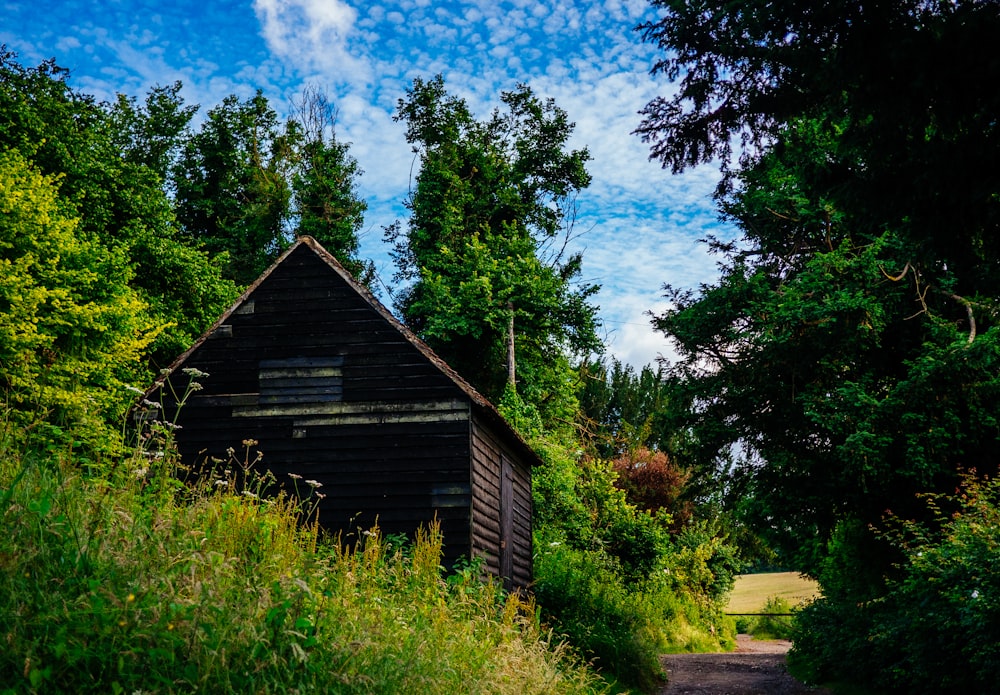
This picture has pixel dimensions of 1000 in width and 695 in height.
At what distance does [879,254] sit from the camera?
2094 centimetres

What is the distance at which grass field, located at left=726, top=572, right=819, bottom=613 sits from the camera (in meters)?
49.4

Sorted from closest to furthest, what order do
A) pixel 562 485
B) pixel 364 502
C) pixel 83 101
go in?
pixel 364 502
pixel 562 485
pixel 83 101

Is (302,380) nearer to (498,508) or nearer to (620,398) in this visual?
(498,508)

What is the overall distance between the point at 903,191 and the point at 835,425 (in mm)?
12643

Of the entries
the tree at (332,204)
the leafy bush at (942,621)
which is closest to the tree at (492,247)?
the tree at (332,204)

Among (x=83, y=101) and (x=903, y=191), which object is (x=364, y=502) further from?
(x=83, y=101)

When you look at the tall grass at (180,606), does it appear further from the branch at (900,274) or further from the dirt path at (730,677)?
the branch at (900,274)

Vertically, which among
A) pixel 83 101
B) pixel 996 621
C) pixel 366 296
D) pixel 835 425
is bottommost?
pixel 996 621

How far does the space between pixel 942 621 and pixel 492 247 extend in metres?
23.3

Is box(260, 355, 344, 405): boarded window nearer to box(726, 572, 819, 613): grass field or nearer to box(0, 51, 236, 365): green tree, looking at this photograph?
box(0, 51, 236, 365): green tree

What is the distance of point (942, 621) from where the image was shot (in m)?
10.5

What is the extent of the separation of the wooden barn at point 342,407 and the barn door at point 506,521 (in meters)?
1.51

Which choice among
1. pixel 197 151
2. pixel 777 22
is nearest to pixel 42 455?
pixel 777 22

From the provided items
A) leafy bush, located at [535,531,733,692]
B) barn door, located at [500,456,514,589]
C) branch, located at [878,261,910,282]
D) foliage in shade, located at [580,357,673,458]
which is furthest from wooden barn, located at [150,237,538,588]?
foliage in shade, located at [580,357,673,458]
